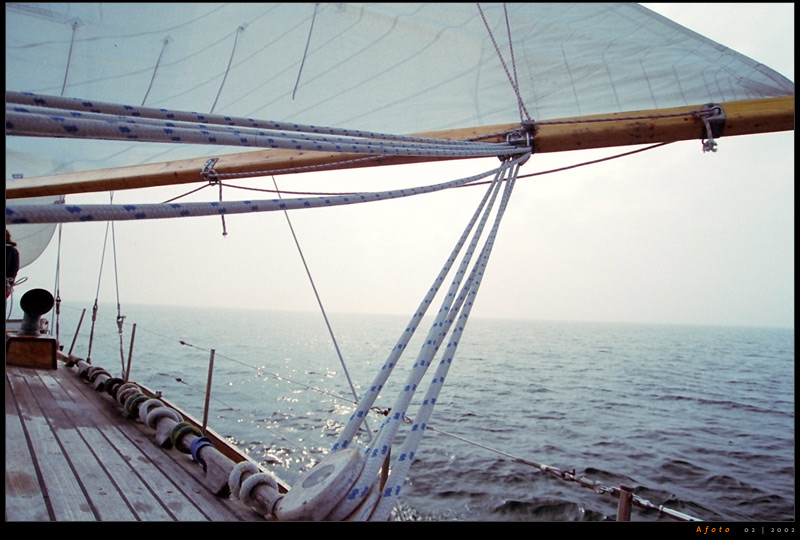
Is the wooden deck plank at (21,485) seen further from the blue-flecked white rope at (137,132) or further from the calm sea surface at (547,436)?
the blue-flecked white rope at (137,132)

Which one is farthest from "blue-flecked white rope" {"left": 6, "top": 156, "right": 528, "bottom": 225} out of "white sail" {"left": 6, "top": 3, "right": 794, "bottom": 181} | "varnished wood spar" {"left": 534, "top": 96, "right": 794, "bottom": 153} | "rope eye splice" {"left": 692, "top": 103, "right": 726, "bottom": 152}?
"rope eye splice" {"left": 692, "top": 103, "right": 726, "bottom": 152}

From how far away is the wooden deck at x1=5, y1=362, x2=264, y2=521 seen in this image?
2098 mm

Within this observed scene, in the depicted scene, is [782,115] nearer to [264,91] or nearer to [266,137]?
[266,137]

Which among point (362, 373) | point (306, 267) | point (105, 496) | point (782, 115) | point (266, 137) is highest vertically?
point (782, 115)

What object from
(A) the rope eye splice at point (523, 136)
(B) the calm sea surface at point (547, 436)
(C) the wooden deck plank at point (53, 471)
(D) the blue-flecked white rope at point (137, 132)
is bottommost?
(B) the calm sea surface at point (547, 436)

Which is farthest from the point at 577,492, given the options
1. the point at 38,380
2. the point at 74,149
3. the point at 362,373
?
the point at 362,373

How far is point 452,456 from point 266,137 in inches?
331

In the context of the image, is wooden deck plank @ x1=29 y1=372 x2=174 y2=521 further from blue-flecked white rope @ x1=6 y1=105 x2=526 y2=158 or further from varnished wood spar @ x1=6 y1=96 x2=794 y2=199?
varnished wood spar @ x1=6 y1=96 x2=794 y2=199

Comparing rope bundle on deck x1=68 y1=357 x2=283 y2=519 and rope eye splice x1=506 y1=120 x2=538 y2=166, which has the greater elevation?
rope eye splice x1=506 y1=120 x2=538 y2=166

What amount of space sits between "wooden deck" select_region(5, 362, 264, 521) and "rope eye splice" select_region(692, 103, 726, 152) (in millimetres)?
3372

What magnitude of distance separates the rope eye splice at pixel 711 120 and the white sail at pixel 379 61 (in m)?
0.17

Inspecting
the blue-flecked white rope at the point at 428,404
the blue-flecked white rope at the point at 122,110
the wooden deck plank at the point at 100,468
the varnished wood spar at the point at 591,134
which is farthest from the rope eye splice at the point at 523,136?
the wooden deck plank at the point at 100,468

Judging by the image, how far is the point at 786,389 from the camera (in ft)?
69.8

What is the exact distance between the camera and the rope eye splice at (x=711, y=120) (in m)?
2.81
